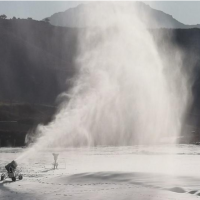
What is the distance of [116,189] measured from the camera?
108 feet

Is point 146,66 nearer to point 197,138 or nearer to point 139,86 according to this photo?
point 139,86

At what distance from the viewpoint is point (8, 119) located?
154m

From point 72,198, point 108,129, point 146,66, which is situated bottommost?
point 72,198

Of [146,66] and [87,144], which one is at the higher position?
[146,66]

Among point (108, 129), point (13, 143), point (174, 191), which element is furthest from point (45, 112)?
point (174, 191)

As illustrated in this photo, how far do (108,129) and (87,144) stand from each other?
19469 mm

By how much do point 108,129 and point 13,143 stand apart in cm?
2949

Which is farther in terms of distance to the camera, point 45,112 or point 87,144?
point 45,112

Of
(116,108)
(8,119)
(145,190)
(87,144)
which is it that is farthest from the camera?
(8,119)

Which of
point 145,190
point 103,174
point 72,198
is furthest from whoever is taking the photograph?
point 103,174

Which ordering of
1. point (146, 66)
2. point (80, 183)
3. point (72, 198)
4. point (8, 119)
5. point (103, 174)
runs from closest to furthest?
point (72, 198) < point (80, 183) < point (103, 174) < point (146, 66) < point (8, 119)

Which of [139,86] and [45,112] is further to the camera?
[45,112]

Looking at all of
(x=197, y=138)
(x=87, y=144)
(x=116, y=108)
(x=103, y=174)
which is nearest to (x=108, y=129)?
(x=116, y=108)

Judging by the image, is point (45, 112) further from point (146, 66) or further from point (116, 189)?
point (116, 189)
